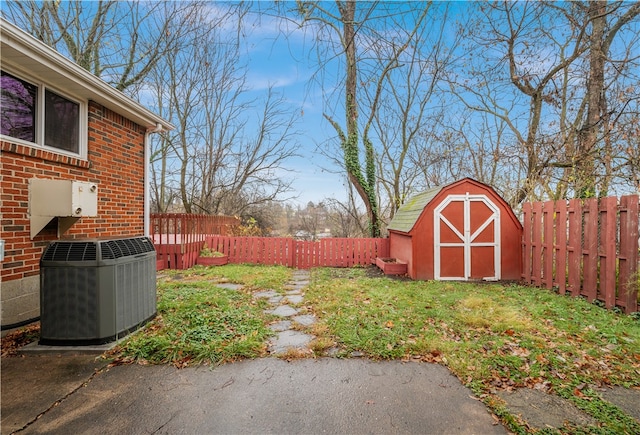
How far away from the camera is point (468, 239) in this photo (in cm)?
675

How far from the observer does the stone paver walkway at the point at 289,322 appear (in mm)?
3060

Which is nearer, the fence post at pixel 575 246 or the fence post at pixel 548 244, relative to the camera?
the fence post at pixel 575 246

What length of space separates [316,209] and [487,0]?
33.9ft

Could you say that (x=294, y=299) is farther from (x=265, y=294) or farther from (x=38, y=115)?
(x=38, y=115)

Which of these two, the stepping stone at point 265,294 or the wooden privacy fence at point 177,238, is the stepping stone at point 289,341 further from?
the wooden privacy fence at point 177,238

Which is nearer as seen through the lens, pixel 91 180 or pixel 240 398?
pixel 240 398

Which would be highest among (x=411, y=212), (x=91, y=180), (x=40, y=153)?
(x=40, y=153)

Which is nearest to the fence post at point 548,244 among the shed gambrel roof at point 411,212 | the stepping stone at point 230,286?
Result: the shed gambrel roof at point 411,212

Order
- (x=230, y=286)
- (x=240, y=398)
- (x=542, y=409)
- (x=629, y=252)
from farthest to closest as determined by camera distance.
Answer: (x=230, y=286) < (x=629, y=252) < (x=240, y=398) < (x=542, y=409)

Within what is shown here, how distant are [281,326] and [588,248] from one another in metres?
5.27

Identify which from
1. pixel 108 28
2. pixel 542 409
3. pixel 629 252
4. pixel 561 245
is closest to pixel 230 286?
pixel 542 409

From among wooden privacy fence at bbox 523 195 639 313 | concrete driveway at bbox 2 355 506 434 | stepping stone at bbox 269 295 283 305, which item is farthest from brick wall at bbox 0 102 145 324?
wooden privacy fence at bbox 523 195 639 313

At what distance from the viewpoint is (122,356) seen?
2773 mm

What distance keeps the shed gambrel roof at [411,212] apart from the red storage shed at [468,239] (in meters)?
0.07
